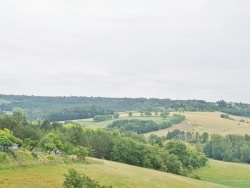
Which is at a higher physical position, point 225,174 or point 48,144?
point 48,144

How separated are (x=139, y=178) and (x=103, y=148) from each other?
3561cm

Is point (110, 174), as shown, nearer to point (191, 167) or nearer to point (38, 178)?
point (38, 178)

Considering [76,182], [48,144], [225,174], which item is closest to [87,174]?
[48,144]

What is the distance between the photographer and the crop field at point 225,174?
324 ft

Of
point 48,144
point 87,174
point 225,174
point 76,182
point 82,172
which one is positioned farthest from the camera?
point 225,174

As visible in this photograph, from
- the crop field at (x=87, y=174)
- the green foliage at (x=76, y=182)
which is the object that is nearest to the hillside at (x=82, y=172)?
the crop field at (x=87, y=174)

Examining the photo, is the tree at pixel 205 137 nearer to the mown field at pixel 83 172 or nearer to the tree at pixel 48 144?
the mown field at pixel 83 172

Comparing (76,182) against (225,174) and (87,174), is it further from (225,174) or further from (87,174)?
(225,174)

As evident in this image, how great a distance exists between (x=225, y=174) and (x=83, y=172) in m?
62.7

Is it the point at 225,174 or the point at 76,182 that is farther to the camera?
the point at 225,174

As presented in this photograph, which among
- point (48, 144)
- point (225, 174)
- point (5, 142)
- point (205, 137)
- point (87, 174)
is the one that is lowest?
point (225, 174)

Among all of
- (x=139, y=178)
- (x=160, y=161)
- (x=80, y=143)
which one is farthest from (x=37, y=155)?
(x=160, y=161)

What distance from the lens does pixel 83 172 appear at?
63250mm

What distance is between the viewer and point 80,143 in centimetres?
10081
